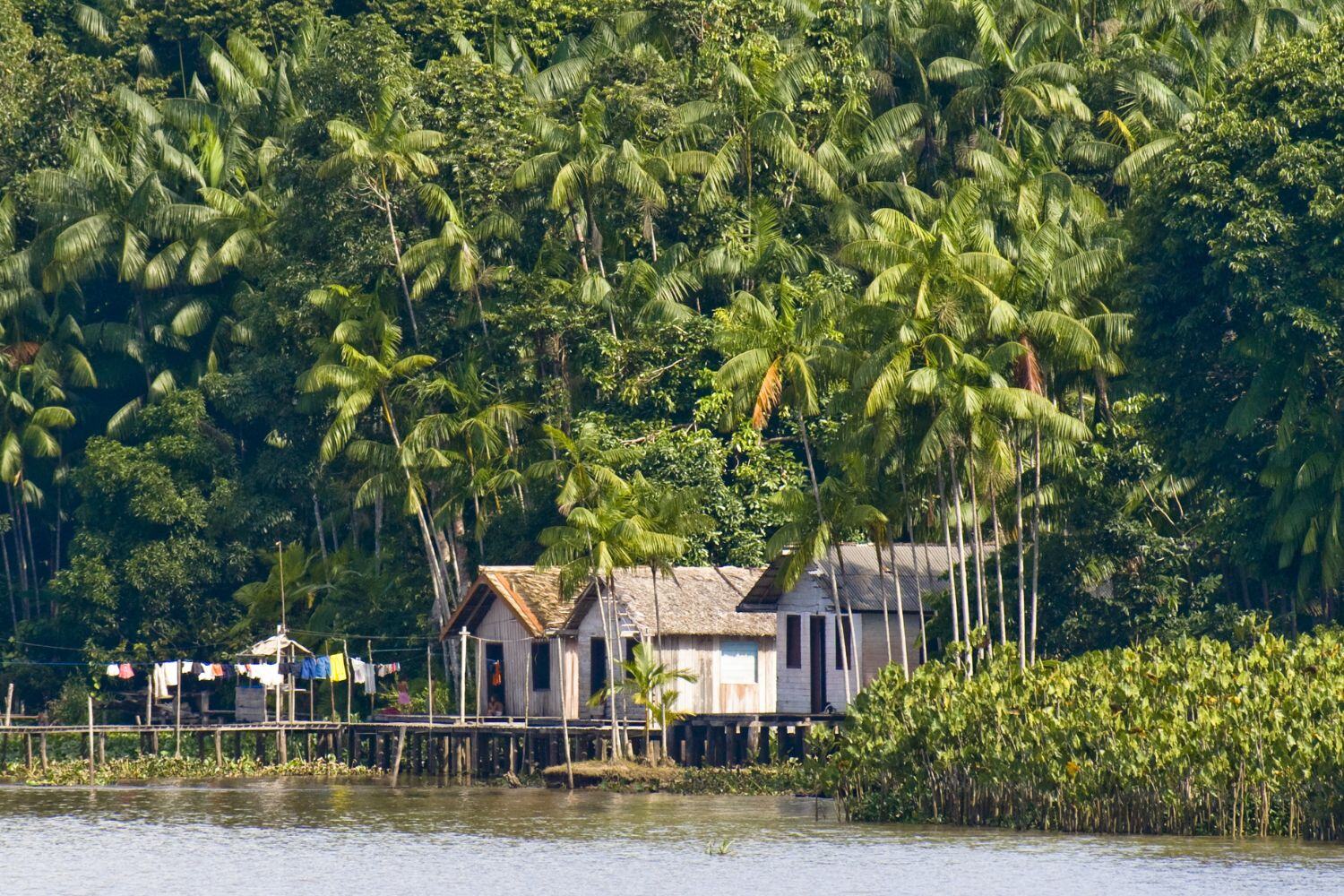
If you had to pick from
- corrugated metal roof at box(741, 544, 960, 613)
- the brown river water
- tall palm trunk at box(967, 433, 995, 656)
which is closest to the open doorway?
corrugated metal roof at box(741, 544, 960, 613)

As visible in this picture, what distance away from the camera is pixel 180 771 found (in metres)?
52.4

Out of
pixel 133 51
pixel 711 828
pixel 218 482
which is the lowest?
pixel 711 828

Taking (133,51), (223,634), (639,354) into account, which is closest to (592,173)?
(639,354)

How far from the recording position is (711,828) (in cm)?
3662

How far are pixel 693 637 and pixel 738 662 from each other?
1408mm

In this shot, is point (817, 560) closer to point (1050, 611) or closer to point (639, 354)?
point (1050, 611)

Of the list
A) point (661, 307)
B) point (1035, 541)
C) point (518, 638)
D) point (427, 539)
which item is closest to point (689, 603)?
point (518, 638)

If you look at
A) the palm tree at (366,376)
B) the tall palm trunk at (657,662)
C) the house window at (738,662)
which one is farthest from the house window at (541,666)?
Result: the palm tree at (366,376)

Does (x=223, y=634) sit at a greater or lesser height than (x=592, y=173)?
lesser

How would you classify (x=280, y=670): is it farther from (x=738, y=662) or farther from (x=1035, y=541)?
(x=1035, y=541)

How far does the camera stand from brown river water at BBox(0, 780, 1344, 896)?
1169 inches

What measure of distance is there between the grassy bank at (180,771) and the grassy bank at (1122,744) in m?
20.2

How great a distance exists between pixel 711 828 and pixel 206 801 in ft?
42.6

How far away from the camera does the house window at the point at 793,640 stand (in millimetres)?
47938
